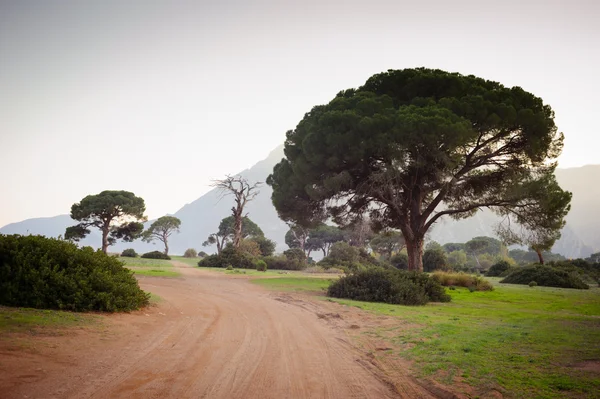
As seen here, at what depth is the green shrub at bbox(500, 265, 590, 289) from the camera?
23906mm

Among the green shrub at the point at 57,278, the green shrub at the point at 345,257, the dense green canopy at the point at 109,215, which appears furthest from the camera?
the dense green canopy at the point at 109,215

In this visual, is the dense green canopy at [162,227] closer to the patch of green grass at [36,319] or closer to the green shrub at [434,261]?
the green shrub at [434,261]

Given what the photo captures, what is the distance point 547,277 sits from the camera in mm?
25547

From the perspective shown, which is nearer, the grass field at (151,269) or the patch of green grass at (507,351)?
the patch of green grass at (507,351)

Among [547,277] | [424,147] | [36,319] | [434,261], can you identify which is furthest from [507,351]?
[434,261]

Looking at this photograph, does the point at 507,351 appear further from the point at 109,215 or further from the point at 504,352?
the point at 109,215

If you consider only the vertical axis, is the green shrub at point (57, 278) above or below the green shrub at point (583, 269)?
above

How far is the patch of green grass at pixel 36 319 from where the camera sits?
5913mm

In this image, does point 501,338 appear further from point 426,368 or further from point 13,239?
point 13,239

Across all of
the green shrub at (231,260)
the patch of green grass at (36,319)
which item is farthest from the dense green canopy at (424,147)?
the green shrub at (231,260)

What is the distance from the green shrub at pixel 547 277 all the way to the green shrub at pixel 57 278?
27200mm

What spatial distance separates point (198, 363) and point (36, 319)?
347 cm

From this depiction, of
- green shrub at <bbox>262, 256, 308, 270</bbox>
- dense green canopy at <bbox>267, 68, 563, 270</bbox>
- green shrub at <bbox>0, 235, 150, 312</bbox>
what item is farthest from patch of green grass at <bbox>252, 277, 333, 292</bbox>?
green shrub at <bbox>262, 256, 308, 270</bbox>

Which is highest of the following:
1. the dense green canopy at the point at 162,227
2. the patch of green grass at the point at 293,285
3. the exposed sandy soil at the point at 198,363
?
the dense green canopy at the point at 162,227
